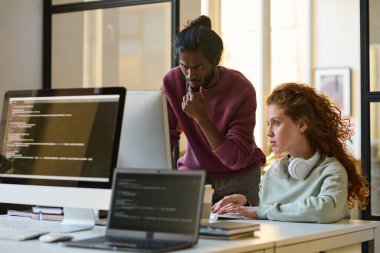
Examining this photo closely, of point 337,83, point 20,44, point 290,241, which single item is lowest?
point 290,241

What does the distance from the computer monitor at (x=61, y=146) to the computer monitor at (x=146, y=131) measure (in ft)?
0.63

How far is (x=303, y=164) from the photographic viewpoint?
241 cm

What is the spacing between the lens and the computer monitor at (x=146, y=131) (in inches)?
89.4

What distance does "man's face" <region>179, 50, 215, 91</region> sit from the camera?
273 centimetres

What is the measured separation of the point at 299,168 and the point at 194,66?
1.91 feet

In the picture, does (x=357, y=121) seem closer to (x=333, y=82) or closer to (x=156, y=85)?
(x=333, y=82)

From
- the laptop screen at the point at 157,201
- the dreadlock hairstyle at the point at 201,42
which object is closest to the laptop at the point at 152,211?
the laptop screen at the point at 157,201

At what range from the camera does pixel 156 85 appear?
475 centimetres

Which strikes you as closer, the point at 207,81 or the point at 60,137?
the point at 60,137

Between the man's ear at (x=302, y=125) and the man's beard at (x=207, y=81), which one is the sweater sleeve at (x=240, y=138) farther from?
the man's ear at (x=302, y=125)

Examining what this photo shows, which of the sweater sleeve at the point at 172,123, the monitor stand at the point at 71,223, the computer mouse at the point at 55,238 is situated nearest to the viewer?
the computer mouse at the point at 55,238

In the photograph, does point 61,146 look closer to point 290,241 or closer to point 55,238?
point 55,238

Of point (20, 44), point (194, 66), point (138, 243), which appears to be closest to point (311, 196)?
point (194, 66)

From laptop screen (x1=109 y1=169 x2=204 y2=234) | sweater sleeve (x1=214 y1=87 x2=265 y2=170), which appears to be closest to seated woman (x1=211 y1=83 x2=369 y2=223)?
sweater sleeve (x1=214 y1=87 x2=265 y2=170)
